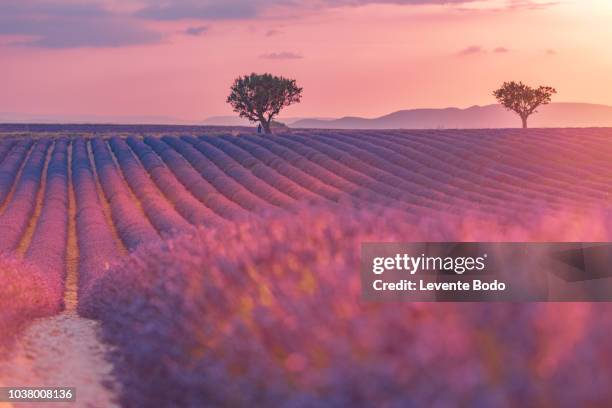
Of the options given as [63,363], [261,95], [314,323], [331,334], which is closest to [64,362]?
[63,363]

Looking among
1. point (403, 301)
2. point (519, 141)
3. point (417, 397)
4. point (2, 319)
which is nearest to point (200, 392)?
point (403, 301)

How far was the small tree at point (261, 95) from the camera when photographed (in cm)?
5806

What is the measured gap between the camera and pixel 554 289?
12.8 feet

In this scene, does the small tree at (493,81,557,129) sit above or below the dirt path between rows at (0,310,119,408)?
above

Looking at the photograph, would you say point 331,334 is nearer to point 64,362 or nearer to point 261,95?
point 64,362

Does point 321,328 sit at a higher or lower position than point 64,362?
higher

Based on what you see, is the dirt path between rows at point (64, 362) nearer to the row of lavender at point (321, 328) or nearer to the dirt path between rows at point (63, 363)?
the dirt path between rows at point (63, 363)

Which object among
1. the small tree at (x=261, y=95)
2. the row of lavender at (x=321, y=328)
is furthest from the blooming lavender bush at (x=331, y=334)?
the small tree at (x=261, y=95)

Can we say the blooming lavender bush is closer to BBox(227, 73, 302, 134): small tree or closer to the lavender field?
the lavender field

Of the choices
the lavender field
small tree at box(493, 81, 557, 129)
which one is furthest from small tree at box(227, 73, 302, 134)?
the lavender field

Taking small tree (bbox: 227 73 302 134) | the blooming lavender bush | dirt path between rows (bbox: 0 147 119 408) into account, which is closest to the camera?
the blooming lavender bush

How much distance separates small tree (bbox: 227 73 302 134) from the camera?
5806 centimetres

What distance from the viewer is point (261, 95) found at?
190ft

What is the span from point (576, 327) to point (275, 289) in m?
2.06
